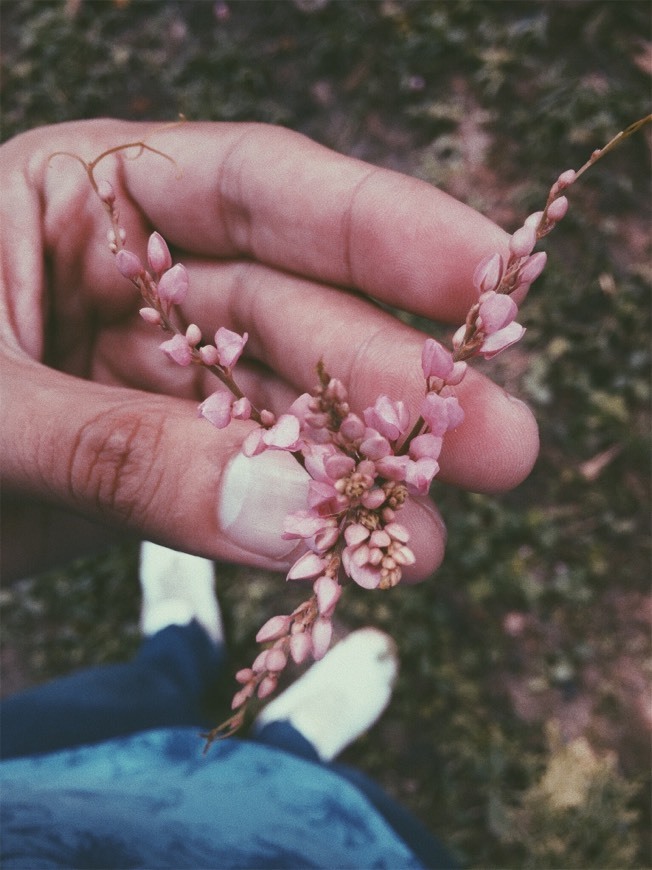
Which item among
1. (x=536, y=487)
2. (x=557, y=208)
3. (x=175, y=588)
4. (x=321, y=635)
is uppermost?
(x=557, y=208)

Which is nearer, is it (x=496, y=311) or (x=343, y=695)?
(x=496, y=311)

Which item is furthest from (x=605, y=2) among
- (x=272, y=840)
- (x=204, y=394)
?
(x=272, y=840)

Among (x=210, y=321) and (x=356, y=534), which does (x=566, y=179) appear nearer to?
(x=356, y=534)

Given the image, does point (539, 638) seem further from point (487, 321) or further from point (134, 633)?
point (487, 321)

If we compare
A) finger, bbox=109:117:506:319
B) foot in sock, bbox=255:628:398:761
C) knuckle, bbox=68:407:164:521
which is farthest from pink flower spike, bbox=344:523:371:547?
foot in sock, bbox=255:628:398:761

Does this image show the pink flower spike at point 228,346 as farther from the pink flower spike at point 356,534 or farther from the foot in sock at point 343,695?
the foot in sock at point 343,695

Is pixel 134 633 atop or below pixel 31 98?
below

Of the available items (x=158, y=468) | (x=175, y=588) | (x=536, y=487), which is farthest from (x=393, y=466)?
(x=175, y=588)
